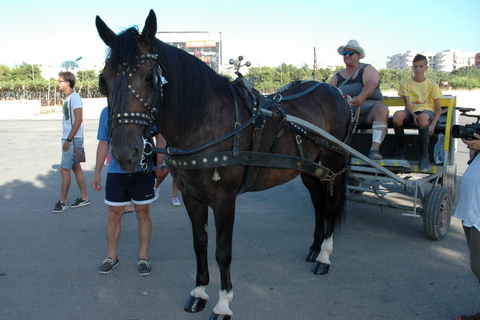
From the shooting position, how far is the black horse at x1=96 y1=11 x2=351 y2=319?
94.8 inches

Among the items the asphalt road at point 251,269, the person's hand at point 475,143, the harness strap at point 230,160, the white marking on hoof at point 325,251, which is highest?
the person's hand at point 475,143

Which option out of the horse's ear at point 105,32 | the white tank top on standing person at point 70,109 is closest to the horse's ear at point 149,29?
the horse's ear at point 105,32

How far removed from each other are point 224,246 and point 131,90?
1.45 metres

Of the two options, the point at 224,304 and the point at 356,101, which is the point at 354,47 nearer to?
the point at 356,101

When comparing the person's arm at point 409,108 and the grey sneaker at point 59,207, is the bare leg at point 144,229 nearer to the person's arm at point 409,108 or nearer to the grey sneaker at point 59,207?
the grey sneaker at point 59,207

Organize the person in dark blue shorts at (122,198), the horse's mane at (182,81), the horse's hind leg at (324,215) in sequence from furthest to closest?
1. the horse's hind leg at (324,215)
2. the person in dark blue shorts at (122,198)
3. the horse's mane at (182,81)

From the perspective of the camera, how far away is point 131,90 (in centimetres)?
239

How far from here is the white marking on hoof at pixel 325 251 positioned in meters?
4.03

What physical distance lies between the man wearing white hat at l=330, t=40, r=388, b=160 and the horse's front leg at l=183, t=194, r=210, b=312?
2.35 metres

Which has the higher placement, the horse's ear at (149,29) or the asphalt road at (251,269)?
the horse's ear at (149,29)

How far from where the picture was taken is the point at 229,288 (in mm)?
3188

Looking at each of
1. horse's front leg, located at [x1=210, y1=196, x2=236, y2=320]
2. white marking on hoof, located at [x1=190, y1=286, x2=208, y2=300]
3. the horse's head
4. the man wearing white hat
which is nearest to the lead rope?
the horse's head

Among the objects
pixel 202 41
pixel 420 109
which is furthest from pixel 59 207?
pixel 202 41

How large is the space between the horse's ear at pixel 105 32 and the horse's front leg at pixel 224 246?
138 cm
